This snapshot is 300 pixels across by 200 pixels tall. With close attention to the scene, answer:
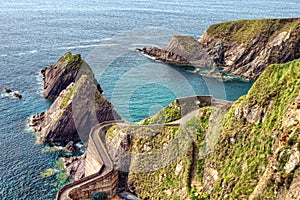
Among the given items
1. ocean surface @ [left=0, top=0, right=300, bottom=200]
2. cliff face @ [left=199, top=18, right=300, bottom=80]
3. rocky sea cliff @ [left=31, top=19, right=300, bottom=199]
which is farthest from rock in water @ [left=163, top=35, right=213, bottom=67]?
rocky sea cliff @ [left=31, top=19, right=300, bottom=199]

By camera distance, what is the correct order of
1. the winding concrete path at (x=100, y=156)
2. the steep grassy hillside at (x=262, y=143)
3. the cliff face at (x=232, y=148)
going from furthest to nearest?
the winding concrete path at (x=100, y=156), the cliff face at (x=232, y=148), the steep grassy hillside at (x=262, y=143)

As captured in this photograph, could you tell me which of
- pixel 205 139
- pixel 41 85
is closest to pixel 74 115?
pixel 41 85

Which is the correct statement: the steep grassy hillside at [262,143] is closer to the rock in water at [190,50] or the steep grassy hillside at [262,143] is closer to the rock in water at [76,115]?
Answer: the rock in water at [76,115]

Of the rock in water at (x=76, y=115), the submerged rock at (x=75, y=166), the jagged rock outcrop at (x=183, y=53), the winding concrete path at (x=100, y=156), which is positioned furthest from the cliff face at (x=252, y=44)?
the submerged rock at (x=75, y=166)

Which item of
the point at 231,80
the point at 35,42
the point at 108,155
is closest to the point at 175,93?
the point at 231,80

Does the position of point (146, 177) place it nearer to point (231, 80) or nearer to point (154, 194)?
point (154, 194)
